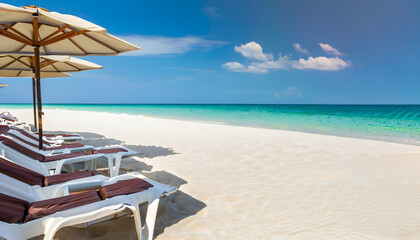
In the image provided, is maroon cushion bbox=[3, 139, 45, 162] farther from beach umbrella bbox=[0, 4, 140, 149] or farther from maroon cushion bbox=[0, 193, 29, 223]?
maroon cushion bbox=[0, 193, 29, 223]

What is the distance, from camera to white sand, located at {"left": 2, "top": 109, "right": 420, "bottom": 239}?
2.36 m

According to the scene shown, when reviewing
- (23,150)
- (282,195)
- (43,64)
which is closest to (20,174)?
(23,150)

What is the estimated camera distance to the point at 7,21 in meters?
3.03

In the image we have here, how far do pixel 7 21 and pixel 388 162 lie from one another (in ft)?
21.8

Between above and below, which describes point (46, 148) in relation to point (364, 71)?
below

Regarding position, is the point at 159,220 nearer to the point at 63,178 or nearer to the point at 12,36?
the point at 63,178

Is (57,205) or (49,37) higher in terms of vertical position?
(49,37)

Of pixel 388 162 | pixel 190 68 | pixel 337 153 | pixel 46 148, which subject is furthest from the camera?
pixel 190 68

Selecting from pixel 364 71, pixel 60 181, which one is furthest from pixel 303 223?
pixel 364 71

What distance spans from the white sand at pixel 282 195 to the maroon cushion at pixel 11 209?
1.73ft

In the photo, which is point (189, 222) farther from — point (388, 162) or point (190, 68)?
point (190, 68)

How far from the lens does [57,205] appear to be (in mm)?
1788

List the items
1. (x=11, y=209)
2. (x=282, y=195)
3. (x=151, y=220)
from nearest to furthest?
(x=11, y=209) → (x=151, y=220) → (x=282, y=195)

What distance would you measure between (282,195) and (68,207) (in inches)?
95.9
